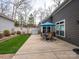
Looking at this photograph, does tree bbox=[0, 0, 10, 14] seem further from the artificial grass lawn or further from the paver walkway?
the paver walkway

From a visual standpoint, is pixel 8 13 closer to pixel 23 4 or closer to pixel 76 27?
pixel 23 4

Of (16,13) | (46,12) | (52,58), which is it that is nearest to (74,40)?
(52,58)

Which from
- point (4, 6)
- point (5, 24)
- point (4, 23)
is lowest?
point (5, 24)

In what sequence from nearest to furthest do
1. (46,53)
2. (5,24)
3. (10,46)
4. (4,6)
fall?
(46,53), (10,46), (5,24), (4,6)

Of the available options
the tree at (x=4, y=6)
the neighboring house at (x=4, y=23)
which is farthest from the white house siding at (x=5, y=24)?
the tree at (x=4, y=6)

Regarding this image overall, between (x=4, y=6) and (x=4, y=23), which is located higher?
(x=4, y=6)

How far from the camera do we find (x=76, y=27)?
36.7ft

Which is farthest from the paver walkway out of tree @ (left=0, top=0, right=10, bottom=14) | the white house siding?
tree @ (left=0, top=0, right=10, bottom=14)

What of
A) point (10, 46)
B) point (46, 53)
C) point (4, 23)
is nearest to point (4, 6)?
point (4, 23)

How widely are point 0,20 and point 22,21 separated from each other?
69.9 feet

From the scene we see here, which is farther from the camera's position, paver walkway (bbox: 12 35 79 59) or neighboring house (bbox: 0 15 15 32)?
neighboring house (bbox: 0 15 15 32)

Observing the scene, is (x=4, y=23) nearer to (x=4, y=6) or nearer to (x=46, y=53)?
(x=4, y=6)

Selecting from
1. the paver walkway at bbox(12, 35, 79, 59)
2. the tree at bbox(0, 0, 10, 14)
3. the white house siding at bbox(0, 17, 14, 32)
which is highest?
the tree at bbox(0, 0, 10, 14)

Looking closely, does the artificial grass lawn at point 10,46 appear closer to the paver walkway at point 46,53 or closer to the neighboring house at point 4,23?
the paver walkway at point 46,53
